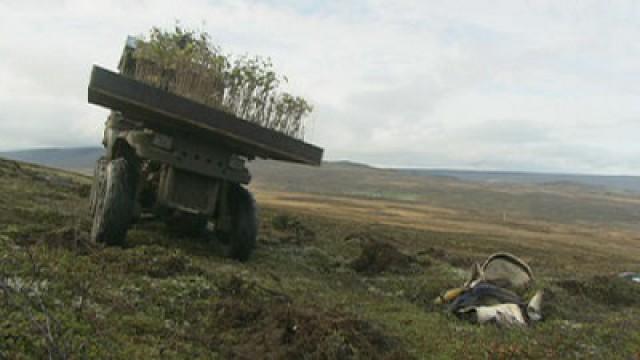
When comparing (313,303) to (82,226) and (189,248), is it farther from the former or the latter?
(82,226)

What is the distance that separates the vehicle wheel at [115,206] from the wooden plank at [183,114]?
1337 mm

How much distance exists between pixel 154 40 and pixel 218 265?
16.1 feet

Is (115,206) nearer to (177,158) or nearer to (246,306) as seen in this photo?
(177,158)

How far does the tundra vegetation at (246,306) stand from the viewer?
7.50 metres

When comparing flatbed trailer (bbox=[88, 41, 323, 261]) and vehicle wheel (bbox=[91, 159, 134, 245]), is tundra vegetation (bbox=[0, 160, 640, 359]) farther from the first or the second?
flatbed trailer (bbox=[88, 41, 323, 261])

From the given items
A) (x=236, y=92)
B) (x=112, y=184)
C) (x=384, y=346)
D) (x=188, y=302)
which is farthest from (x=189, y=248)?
(x=384, y=346)

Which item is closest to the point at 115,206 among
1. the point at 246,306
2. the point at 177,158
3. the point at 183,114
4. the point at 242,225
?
the point at 177,158

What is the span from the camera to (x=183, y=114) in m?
11.7

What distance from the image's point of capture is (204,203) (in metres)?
13.9

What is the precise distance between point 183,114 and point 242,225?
3791mm

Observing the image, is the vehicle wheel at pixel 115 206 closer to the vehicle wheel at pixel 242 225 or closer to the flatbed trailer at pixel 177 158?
the flatbed trailer at pixel 177 158

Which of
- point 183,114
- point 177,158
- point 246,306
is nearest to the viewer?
point 246,306

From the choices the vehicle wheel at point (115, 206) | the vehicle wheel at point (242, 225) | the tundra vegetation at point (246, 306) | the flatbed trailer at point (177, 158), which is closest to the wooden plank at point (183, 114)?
the flatbed trailer at point (177, 158)

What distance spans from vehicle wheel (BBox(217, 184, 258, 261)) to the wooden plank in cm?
199
